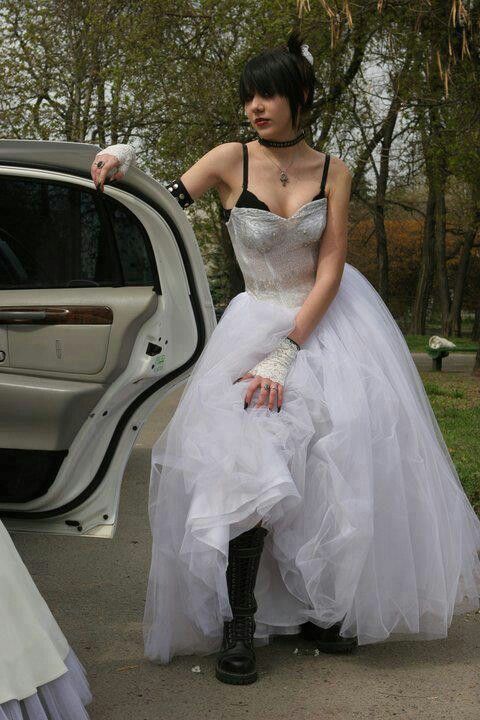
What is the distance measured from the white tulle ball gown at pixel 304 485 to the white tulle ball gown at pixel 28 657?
27.5 inches

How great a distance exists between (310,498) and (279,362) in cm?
50

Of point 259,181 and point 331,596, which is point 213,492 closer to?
point 331,596

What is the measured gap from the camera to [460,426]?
9422 mm

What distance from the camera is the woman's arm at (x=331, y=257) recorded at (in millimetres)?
3826

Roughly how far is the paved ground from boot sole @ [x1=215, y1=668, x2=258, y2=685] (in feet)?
0.09

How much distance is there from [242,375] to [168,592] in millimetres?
825

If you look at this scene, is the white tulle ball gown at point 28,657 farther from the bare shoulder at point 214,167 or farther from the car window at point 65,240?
the car window at point 65,240

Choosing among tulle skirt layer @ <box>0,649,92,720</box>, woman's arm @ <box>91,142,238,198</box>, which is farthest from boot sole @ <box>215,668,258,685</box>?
woman's arm @ <box>91,142,238,198</box>

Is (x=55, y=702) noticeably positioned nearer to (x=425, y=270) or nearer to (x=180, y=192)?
(x=180, y=192)

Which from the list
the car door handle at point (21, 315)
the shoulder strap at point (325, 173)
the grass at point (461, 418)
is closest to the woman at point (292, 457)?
the shoulder strap at point (325, 173)

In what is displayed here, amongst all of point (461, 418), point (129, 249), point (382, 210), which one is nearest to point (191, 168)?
point (129, 249)

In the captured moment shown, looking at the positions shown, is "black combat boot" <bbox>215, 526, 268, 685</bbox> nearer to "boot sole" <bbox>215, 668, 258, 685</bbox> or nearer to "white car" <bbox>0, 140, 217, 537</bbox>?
"boot sole" <bbox>215, 668, 258, 685</bbox>

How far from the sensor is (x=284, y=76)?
→ 3.71m

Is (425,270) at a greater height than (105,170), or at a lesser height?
lesser
